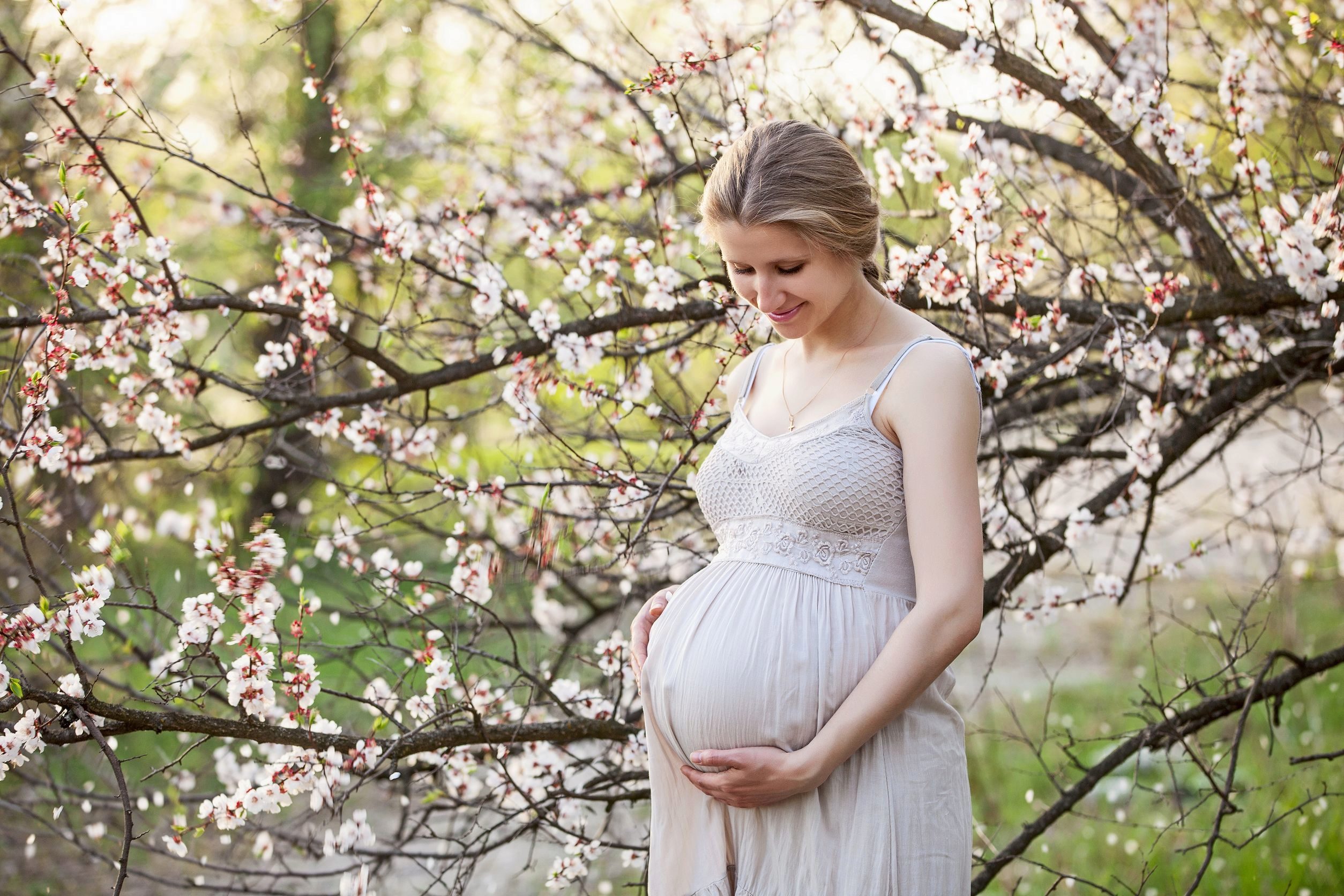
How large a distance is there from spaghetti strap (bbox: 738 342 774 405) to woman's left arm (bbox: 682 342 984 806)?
490mm

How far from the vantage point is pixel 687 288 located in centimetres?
301

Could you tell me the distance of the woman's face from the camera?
65.7 inches

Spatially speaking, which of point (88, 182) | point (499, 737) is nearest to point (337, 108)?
point (88, 182)

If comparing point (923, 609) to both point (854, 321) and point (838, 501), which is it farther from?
point (854, 321)

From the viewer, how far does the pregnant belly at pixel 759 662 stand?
1580 millimetres

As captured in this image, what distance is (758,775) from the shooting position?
1541 mm

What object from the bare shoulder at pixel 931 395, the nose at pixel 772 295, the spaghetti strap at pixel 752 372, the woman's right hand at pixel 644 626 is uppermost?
the spaghetti strap at pixel 752 372

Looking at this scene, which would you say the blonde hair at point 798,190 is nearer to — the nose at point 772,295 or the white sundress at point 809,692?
the nose at point 772,295

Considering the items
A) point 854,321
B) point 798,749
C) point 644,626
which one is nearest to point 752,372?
point 854,321

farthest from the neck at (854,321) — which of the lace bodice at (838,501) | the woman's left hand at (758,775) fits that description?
the woman's left hand at (758,775)

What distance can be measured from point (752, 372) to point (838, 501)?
1.54 ft

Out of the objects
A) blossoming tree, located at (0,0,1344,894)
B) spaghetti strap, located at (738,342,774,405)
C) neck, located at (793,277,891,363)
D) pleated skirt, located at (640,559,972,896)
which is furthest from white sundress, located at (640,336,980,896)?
blossoming tree, located at (0,0,1344,894)

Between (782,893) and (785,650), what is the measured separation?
356 millimetres

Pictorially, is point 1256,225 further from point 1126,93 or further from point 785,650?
point 785,650
